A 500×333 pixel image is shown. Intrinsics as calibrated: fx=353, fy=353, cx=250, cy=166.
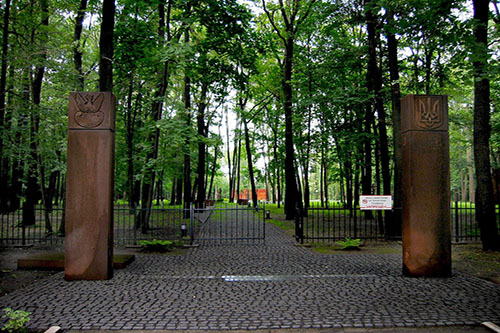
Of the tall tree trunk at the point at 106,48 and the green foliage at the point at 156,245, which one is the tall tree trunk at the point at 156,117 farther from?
the tall tree trunk at the point at 106,48

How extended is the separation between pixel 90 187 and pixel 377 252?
875 cm

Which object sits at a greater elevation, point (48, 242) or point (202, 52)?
point (202, 52)

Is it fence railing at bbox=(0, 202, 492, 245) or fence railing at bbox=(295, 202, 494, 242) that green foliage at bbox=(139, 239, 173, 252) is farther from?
fence railing at bbox=(295, 202, 494, 242)

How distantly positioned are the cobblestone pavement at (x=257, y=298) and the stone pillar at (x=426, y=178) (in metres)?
0.92

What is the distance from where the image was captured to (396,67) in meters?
13.7

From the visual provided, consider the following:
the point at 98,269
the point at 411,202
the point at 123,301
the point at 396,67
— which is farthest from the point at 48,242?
the point at 396,67

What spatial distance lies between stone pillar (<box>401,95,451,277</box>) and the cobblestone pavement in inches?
36.2

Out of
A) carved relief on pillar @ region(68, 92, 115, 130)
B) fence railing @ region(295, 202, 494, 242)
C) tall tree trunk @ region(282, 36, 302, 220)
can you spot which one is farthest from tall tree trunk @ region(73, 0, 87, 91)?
tall tree trunk @ region(282, 36, 302, 220)

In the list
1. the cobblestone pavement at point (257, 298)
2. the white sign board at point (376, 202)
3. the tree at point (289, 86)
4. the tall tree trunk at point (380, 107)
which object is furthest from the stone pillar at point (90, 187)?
the tree at point (289, 86)

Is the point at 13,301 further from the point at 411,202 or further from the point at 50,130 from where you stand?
the point at 50,130

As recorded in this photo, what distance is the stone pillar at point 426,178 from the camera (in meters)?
7.98

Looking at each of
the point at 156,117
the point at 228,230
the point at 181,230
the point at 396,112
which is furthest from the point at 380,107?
the point at 156,117

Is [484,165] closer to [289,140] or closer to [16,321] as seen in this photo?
[289,140]

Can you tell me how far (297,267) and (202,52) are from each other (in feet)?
27.5
